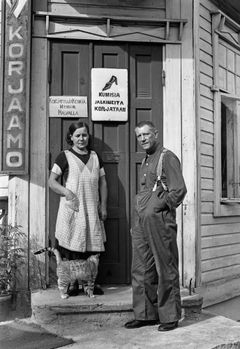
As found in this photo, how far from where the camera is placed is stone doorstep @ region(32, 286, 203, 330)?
166 inches

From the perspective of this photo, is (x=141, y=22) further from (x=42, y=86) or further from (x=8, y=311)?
(x=8, y=311)

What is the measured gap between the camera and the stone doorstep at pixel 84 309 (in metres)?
4.22

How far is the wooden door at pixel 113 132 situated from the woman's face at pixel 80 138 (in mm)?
364

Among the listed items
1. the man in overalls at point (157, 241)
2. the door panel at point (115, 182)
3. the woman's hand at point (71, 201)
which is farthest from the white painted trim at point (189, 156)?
the woman's hand at point (71, 201)

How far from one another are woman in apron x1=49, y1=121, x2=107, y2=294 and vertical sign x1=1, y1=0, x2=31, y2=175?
1.42ft

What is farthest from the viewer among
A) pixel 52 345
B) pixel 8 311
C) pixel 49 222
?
pixel 49 222

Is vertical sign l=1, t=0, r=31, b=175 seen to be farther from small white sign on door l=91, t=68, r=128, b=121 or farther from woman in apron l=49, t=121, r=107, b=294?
small white sign on door l=91, t=68, r=128, b=121

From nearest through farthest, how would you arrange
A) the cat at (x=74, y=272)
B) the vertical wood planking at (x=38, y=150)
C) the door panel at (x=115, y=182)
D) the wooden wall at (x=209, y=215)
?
the cat at (x=74, y=272)
the vertical wood planking at (x=38, y=150)
the door panel at (x=115, y=182)
the wooden wall at (x=209, y=215)

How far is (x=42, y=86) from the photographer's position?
5039 mm

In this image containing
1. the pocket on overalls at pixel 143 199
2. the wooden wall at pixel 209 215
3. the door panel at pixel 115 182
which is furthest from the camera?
the wooden wall at pixel 209 215

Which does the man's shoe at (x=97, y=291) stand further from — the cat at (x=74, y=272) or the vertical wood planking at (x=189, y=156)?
the vertical wood planking at (x=189, y=156)

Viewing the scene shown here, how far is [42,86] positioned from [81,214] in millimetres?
1524

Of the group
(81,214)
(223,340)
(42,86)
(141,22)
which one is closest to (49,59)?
(42,86)

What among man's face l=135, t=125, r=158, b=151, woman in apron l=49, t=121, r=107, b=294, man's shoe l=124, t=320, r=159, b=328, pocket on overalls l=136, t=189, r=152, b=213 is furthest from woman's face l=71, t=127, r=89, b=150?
man's shoe l=124, t=320, r=159, b=328
